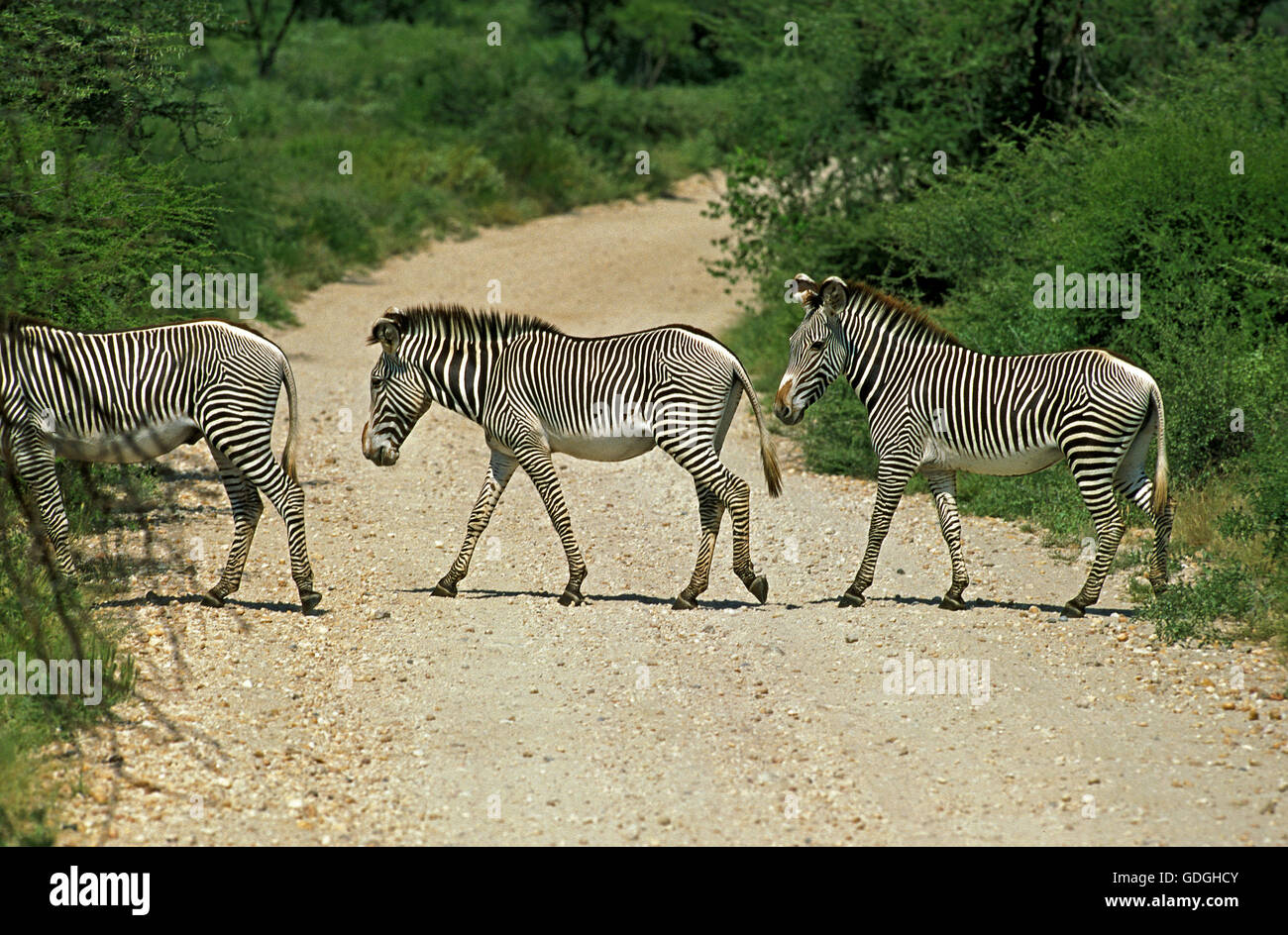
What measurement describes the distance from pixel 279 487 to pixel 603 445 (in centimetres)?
220

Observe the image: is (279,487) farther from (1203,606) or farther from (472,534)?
(1203,606)

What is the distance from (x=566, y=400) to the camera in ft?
30.7

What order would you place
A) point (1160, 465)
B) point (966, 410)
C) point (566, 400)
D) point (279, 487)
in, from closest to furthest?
point (1160, 465), point (279, 487), point (966, 410), point (566, 400)

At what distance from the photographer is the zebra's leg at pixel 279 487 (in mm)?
8922

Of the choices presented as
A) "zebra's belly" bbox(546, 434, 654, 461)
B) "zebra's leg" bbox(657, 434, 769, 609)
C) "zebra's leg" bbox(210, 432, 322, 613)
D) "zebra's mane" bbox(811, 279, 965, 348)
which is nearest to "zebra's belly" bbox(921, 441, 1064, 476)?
"zebra's mane" bbox(811, 279, 965, 348)

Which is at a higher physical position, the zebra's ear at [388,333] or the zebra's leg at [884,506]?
the zebra's ear at [388,333]

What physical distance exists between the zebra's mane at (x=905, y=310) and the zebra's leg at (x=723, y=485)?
136 cm

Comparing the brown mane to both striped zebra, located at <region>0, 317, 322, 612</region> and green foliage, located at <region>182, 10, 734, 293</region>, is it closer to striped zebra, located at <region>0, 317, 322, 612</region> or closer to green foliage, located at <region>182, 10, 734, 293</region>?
striped zebra, located at <region>0, 317, 322, 612</region>

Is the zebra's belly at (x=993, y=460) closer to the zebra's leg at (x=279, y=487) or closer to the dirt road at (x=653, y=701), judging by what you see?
the dirt road at (x=653, y=701)

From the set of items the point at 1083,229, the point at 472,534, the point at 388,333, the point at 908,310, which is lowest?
the point at 472,534

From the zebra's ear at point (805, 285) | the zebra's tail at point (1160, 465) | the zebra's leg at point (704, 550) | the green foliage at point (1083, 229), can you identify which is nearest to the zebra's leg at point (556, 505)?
the zebra's leg at point (704, 550)

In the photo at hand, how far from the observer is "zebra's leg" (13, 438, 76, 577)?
871 cm

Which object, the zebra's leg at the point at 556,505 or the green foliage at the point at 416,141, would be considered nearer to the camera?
the zebra's leg at the point at 556,505

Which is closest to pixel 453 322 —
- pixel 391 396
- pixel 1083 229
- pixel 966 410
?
pixel 391 396
